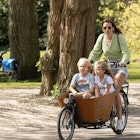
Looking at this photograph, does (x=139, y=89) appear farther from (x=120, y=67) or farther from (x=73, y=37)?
(x=120, y=67)

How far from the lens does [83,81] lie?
27.1 feet

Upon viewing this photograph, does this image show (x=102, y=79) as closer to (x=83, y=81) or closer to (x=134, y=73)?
(x=83, y=81)

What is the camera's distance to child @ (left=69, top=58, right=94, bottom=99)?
8188 millimetres

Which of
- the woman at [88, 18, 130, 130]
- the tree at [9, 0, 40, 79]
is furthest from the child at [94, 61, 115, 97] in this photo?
the tree at [9, 0, 40, 79]

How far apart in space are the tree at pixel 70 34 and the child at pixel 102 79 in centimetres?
369

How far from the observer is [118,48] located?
8.95m

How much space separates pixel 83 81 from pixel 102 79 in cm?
31

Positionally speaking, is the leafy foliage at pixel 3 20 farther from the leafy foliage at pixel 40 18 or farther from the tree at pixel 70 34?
the tree at pixel 70 34

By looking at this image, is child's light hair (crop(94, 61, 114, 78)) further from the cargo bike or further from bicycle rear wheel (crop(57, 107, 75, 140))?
bicycle rear wheel (crop(57, 107, 75, 140))

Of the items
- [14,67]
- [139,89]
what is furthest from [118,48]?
[14,67]

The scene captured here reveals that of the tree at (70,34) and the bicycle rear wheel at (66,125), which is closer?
the bicycle rear wheel at (66,125)

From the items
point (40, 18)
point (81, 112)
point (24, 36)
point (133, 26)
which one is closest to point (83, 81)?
point (81, 112)

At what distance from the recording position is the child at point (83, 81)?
26.9ft

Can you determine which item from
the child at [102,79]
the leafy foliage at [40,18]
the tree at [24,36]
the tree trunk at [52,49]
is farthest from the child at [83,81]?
the leafy foliage at [40,18]
